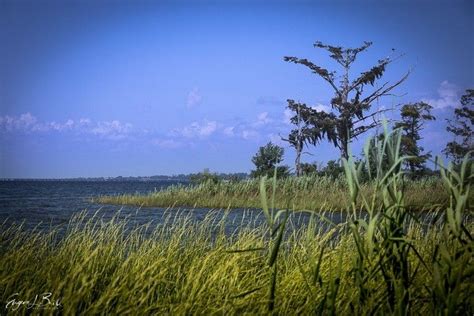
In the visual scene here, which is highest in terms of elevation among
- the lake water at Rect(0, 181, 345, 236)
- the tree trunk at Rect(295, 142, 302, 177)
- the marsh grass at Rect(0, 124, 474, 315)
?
the tree trunk at Rect(295, 142, 302, 177)

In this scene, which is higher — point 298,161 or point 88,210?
point 298,161

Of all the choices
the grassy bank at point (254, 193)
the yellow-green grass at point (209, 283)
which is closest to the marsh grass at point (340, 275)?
the yellow-green grass at point (209, 283)

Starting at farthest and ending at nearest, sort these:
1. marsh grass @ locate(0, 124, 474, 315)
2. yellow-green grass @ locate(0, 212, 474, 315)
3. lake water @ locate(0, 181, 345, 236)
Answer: lake water @ locate(0, 181, 345, 236) < yellow-green grass @ locate(0, 212, 474, 315) < marsh grass @ locate(0, 124, 474, 315)

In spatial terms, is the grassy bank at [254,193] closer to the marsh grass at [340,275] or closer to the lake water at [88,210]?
the lake water at [88,210]

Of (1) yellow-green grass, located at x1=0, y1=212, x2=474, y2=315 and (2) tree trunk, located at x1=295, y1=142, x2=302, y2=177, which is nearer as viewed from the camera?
(1) yellow-green grass, located at x1=0, y1=212, x2=474, y2=315

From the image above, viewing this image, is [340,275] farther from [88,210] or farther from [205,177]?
[205,177]

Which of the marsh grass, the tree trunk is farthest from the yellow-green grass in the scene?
the tree trunk

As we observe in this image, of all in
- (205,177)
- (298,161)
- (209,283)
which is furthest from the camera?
(298,161)

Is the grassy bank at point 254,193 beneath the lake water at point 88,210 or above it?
above

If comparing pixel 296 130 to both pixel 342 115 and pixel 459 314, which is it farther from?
pixel 459 314

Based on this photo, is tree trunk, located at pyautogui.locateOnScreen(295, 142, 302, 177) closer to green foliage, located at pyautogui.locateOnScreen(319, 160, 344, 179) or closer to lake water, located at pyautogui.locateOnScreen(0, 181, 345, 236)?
green foliage, located at pyautogui.locateOnScreen(319, 160, 344, 179)

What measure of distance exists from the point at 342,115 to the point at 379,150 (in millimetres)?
28023

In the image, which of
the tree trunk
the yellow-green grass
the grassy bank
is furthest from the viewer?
the tree trunk

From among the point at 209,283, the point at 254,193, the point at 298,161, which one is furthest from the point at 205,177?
the point at 209,283
